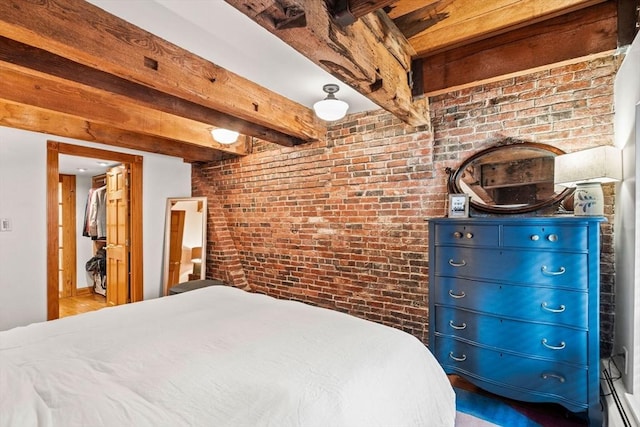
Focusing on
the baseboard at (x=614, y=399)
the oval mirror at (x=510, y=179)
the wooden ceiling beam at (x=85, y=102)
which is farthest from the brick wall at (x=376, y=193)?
the wooden ceiling beam at (x=85, y=102)

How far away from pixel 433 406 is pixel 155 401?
1.15 meters

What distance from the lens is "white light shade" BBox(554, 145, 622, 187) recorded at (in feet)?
6.03

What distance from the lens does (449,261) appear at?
2295 millimetres

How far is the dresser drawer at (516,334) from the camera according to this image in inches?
73.2

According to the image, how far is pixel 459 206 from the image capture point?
2496mm

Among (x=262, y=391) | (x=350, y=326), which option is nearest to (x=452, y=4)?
(x=350, y=326)

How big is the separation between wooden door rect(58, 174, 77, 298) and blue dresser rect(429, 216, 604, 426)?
5905 mm

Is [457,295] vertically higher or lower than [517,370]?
higher

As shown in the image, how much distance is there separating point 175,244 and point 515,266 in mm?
4000

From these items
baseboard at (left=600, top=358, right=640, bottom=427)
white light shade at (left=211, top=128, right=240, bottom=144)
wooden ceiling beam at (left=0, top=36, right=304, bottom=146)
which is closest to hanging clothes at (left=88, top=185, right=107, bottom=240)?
white light shade at (left=211, top=128, right=240, bottom=144)

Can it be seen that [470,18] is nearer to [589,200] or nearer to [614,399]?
[589,200]

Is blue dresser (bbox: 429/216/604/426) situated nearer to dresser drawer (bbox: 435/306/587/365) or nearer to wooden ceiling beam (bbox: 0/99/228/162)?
dresser drawer (bbox: 435/306/587/365)

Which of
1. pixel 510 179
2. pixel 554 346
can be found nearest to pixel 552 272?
pixel 554 346

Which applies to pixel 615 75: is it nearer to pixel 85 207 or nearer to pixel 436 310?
pixel 436 310
